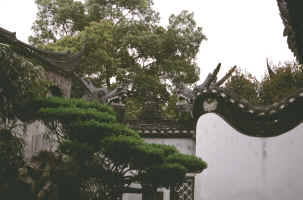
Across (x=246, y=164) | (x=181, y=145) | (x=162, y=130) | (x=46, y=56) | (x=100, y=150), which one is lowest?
(x=246, y=164)

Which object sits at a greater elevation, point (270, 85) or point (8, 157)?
point (270, 85)

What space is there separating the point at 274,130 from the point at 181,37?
919cm

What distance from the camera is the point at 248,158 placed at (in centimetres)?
903

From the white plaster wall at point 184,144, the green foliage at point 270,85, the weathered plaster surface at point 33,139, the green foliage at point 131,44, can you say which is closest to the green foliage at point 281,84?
the green foliage at point 270,85

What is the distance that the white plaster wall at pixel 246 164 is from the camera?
854 cm

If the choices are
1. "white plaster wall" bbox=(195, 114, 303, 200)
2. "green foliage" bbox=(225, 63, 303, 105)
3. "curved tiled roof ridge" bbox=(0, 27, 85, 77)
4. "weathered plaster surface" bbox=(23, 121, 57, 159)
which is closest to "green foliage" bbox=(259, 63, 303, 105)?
"green foliage" bbox=(225, 63, 303, 105)

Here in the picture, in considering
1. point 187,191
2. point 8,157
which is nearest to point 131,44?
point 187,191

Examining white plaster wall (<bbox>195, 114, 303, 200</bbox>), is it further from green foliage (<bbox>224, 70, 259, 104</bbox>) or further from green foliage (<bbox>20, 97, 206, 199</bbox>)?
green foliage (<bbox>224, 70, 259, 104</bbox>)

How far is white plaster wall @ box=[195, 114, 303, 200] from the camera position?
28.0ft

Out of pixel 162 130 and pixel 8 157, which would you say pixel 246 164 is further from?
pixel 8 157

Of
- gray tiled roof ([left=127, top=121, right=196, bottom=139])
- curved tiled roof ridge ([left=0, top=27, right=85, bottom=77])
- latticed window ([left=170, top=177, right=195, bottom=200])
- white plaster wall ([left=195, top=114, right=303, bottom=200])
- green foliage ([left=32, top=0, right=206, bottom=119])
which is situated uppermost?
green foliage ([left=32, top=0, right=206, bottom=119])

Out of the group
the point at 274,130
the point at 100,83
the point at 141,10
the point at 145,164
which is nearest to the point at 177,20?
the point at 141,10

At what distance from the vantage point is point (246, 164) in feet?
29.6

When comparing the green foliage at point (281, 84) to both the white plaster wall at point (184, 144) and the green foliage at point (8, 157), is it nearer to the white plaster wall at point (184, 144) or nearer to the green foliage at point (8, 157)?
the white plaster wall at point (184, 144)
